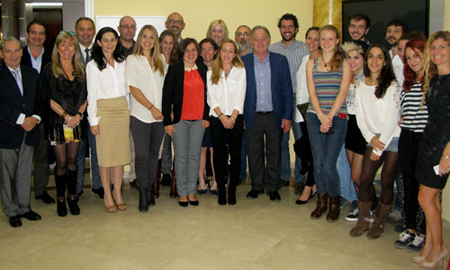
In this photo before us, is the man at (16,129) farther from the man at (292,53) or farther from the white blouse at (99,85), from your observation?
the man at (292,53)

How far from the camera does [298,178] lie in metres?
4.94

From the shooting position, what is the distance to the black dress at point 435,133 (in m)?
2.82

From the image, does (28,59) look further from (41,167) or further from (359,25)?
(359,25)

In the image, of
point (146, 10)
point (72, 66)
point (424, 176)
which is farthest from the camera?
point (146, 10)

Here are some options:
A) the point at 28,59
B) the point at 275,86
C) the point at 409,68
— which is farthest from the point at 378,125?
the point at 28,59

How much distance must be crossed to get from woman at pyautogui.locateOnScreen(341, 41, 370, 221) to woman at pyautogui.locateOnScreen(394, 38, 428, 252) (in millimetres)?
435

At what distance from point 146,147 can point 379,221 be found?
2.24 m

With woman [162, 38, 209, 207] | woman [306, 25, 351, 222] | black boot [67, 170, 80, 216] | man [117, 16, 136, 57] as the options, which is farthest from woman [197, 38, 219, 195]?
black boot [67, 170, 80, 216]

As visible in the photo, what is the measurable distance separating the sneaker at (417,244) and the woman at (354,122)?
2.27 feet

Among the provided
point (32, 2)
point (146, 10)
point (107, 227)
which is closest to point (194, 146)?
point (107, 227)

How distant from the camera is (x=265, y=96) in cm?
443

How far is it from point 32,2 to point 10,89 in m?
2.80

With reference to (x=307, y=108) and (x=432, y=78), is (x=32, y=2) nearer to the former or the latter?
(x=307, y=108)

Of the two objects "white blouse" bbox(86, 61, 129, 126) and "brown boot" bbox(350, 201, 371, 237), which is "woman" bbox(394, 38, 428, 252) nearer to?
"brown boot" bbox(350, 201, 371, 237)
